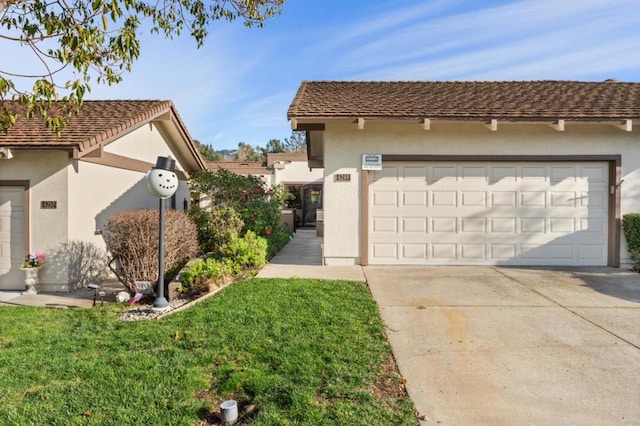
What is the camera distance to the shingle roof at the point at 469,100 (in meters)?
8.24

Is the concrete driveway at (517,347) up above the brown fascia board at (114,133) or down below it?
below

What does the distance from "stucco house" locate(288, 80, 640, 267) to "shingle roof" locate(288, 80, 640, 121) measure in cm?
15

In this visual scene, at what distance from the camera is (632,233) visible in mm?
8367

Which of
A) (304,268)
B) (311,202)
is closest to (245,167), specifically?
(311,202)

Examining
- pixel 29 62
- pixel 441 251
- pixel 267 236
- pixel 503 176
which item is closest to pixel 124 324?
pixel 29 62

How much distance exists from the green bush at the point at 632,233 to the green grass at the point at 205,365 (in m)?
6.79

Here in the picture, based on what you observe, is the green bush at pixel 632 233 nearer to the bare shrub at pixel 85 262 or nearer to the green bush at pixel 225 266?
the green bush at pixel 225 266

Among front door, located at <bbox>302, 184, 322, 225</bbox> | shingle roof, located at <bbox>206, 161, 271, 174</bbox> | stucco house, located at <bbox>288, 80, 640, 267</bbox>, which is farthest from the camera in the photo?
shingle roof, located at <bbox>206, 161, 271, 174</bbox>

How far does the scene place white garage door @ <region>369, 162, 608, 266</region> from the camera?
8.73 m

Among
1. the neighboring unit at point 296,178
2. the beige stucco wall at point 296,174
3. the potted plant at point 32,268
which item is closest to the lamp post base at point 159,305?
the potted plant at point 32,268

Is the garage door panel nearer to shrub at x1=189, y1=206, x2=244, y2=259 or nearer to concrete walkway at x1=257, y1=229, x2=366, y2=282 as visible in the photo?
concrete walkway at x1=257, y1=229, x2=366, y2=282

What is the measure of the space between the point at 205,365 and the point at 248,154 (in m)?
55.8

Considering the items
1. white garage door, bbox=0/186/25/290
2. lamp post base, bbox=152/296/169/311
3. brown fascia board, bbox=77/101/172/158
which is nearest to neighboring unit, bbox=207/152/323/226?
brown fascia board, bbox=77/101/172/158

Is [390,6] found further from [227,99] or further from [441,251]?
[227,99]
